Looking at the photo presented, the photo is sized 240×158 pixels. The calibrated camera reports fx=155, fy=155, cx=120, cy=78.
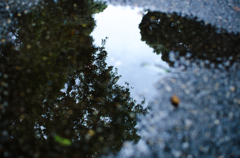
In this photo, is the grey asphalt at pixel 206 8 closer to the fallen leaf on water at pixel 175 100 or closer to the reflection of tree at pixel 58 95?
the reflection of tree at pixel 58 95

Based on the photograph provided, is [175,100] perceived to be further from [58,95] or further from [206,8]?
[206,8]

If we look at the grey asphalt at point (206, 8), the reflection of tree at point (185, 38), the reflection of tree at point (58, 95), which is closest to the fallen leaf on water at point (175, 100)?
the reflection of tree at point (58, 95)

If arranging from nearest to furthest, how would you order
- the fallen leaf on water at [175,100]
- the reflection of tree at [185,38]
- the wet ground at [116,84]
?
the wet ground at [116,84]
the fallen leaf on water at [175,100]
the reflection of tree at [185,38]

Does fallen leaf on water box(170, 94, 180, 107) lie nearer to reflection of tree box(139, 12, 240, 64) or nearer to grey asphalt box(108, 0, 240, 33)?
reflection of tree box(139, 12, 240, 64)

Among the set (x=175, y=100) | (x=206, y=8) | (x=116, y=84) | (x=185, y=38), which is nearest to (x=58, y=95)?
(x=116, y=84)

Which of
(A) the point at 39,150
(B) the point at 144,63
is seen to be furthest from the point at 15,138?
(B) the point at 144,63

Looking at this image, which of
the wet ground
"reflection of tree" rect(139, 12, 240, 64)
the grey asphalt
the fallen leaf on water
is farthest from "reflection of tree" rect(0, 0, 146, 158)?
the grey asphalt
